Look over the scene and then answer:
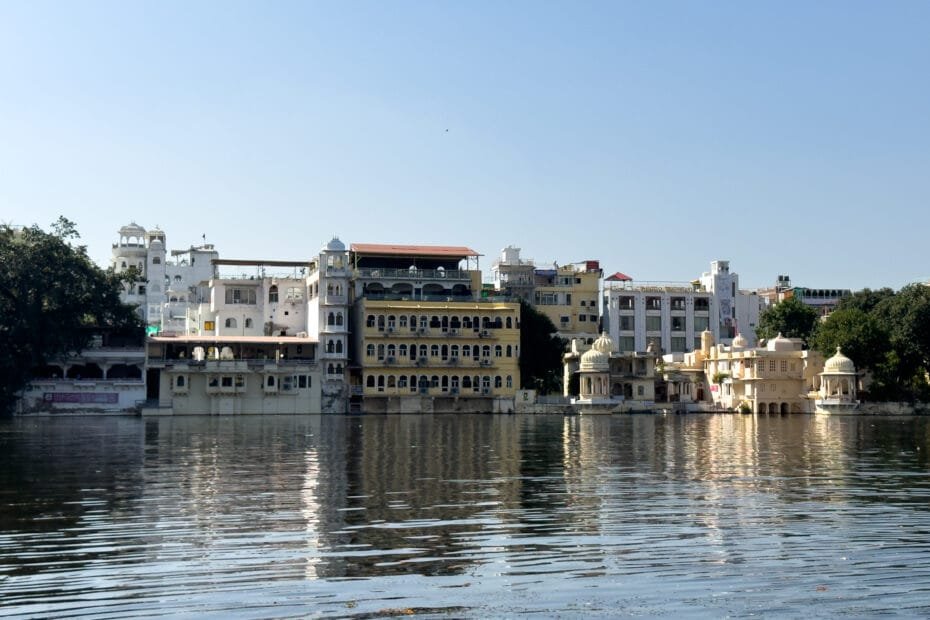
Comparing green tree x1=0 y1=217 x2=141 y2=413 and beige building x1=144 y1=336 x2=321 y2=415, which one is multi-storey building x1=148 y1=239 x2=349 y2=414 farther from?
green tree x1=0 y1=217 x2=141 y2=413

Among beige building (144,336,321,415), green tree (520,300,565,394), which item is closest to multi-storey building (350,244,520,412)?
green tree (520,300,565,394)

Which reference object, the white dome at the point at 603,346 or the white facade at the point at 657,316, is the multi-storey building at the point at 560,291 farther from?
the white dome at the point at 603,346

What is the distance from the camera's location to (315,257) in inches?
3622

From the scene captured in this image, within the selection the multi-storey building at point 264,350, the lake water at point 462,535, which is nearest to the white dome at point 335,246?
the multi-storey building at point 264,350

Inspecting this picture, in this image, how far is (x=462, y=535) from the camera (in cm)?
1848

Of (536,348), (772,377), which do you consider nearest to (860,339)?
(772,377)

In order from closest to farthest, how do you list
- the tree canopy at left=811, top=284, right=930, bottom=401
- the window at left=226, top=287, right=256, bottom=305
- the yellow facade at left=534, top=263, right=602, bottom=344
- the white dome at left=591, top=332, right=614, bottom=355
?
the tree canopy at left=811, top=284, right=930, bottom=401 → the white dome at left=591, top=332, right=614, bottom=355 → the window at left=226, top=287, right=256, bottom=305 → the yellow facade at left=534, top=263, right=602, bottom=344

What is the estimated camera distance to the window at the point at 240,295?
306ft

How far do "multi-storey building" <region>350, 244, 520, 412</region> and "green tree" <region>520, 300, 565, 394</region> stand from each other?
2.58 metres

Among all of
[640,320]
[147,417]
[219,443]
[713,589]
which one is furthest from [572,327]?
[713,589]

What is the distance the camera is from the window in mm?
93375

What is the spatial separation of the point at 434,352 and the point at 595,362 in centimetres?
1238

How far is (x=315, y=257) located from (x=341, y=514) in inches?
2829

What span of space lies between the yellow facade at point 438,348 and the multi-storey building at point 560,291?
48.9 ft
